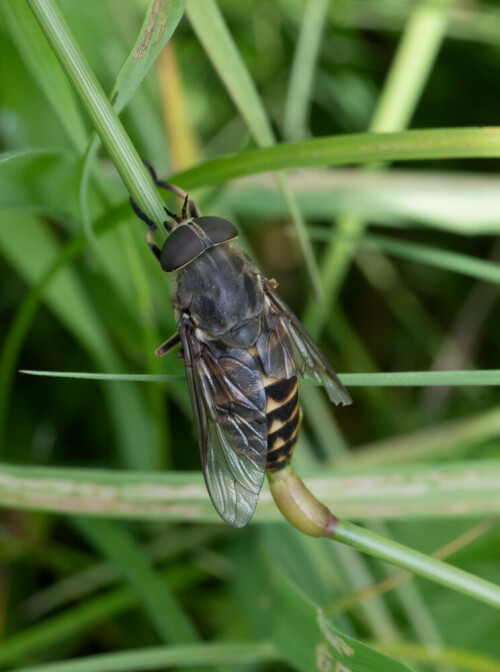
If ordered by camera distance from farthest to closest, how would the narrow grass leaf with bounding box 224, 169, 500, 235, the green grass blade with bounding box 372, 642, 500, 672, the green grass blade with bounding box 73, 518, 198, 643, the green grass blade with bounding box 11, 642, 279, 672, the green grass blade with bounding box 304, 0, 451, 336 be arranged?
the green grass blade with bounding box 304, 0, 451, 336 → the narrow grass leaf with bounding box 224, 169, 500, 235 → the green grass blade with bounding box 73, 518, 198, 643 → the green grass blade with bounding box 372, 642, 500, 672 → the green grass blade with bounding box 11, 642, 279, 672

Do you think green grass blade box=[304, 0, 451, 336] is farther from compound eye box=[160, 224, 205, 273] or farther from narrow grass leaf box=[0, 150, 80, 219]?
narrow grass leaf box=[0, 150, 80, 219]

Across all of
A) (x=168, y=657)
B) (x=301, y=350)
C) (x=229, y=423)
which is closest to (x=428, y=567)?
(x=229, y=423)

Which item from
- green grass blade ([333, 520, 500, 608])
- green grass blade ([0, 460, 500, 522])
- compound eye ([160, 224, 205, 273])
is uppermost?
compound eye ([160, 224, 205, 273])

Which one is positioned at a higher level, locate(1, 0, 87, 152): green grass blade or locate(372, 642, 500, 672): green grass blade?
locate(1, 0, 87, 152): green grass blade

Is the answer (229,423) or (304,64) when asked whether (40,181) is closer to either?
(229,423)

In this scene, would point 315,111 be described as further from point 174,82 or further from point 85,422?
point 85,422

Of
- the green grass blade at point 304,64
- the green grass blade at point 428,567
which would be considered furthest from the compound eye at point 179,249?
the green grass blade at point 304,64

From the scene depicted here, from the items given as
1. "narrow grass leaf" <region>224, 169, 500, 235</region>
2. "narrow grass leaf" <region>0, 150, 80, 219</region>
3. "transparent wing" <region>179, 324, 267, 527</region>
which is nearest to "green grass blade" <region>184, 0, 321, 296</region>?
"narrow grass leaf" <region>0, 150, 80, 219</region>
